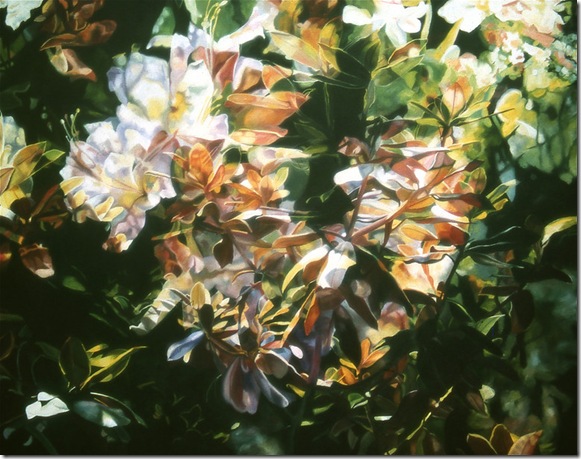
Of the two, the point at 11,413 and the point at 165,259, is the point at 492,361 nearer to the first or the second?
the point at 165,259

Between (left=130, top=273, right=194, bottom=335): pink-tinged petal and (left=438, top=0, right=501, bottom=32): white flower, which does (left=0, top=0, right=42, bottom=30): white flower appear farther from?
(left=438, top=0, right=501, bottom=32): white flower

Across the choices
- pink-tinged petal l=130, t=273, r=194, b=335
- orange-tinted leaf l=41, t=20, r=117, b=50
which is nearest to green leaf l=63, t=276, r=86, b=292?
pink-tinged petal l=130, t=273, r=194, b=335

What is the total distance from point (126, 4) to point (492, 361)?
1096 mm

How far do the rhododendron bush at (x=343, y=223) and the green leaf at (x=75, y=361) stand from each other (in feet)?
0.26

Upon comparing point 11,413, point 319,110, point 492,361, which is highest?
point 319,110

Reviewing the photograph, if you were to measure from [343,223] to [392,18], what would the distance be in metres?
0.45

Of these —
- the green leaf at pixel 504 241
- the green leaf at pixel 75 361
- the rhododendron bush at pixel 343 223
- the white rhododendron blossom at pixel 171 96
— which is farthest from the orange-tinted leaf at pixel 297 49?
the green leaf at pixel 75 361

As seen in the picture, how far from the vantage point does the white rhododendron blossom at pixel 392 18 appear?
3.84 ft

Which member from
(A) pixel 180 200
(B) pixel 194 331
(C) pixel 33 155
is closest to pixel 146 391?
(B) pixel 194 331

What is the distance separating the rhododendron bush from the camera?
3.83ft

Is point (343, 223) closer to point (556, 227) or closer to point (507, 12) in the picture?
point (556, 227)

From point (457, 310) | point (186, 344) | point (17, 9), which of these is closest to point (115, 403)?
point (186, 344)

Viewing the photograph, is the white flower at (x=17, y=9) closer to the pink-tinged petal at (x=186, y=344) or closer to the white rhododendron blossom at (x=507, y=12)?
the pink-tinged petal at (x=186, y=344)

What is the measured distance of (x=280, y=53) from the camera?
1.17m
